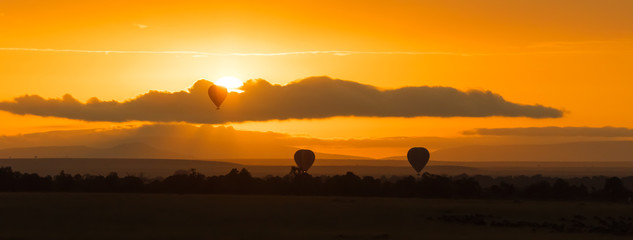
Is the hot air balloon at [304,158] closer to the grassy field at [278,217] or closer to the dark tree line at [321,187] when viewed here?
the dark tree line at [321,187]

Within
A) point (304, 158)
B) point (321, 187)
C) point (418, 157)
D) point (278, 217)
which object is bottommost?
point (278, 217)

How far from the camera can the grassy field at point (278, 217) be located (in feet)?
228

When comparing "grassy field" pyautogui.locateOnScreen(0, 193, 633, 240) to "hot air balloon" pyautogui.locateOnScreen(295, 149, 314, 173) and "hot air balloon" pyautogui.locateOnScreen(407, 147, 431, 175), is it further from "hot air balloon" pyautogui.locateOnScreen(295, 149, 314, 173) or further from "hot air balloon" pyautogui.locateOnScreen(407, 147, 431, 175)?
"hot air balloon" pyautogui.locateOnScreen(407, 147, 431, 175)

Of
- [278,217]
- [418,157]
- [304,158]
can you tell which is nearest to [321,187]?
[278,217]

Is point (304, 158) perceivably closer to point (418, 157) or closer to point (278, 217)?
point (418, 157)

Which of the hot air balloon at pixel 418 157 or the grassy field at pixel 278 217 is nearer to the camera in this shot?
the grassy field at pixel 278 217

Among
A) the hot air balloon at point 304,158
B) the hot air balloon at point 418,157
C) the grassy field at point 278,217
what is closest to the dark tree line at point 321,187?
the grassy field at point 278,217

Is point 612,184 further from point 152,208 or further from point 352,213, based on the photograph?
point 152,208

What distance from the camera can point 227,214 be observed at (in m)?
83.4

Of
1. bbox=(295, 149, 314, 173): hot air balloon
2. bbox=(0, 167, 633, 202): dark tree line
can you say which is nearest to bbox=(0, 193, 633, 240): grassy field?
bbox=(0, 167, 633, 202): dark tree line

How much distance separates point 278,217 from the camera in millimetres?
81812

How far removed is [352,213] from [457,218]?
9527 millimetres

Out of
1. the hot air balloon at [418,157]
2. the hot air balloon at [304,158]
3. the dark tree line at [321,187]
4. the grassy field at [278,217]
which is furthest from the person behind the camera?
the hot air balloon at [418,157]

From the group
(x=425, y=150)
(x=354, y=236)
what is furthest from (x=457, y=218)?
(x=425, y=150)
